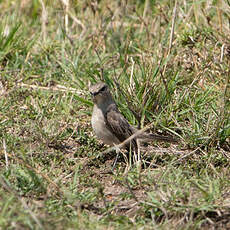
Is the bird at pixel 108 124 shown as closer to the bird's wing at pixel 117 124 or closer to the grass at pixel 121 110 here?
the bird's wing at pixel 117 124

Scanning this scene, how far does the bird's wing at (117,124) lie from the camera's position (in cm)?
629

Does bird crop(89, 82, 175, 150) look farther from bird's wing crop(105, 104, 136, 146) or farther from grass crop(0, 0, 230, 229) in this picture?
grass crop(0, 0, 230, 229)

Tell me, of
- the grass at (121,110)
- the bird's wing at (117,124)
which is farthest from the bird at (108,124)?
the grass at (121,110)

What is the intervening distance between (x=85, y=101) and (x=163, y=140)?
1.36 m

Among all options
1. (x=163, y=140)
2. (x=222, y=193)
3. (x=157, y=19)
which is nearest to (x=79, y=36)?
(x=157, y=19)

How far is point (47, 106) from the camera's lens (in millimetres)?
7109

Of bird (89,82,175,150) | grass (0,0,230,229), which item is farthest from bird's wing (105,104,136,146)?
grass (0,0,230,229)

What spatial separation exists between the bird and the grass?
0.22 meters

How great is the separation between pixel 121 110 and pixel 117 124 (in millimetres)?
640

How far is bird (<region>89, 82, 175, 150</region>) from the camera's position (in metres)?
6.23

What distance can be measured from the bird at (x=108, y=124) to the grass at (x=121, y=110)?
0.72ft

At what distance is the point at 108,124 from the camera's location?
20.6 feet

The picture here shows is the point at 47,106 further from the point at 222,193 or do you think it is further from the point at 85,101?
the point at 222,193

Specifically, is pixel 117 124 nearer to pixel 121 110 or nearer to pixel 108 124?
pixel 108 124
